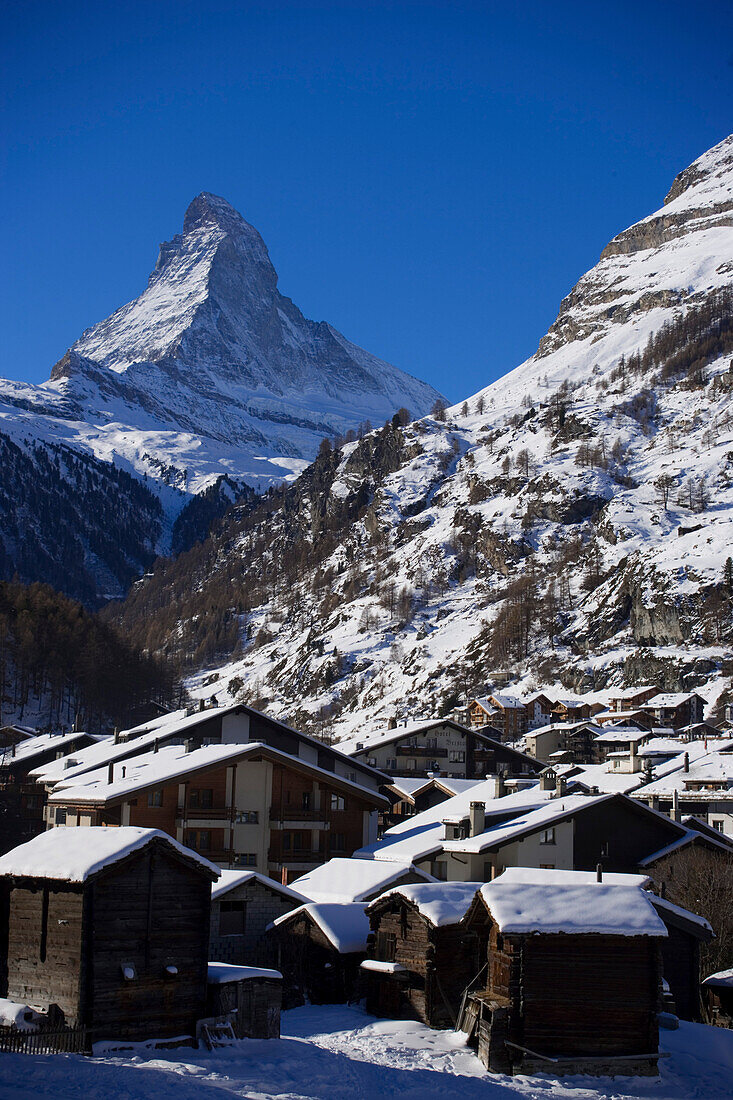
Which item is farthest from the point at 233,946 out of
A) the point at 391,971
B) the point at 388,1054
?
the point at 388,1054

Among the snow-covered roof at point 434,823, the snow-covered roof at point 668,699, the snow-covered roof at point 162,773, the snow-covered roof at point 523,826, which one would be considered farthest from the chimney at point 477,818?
the snow-covered roof at point 668,699

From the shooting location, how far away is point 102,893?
30.8 meters

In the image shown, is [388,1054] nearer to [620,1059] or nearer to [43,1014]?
[620,1059]

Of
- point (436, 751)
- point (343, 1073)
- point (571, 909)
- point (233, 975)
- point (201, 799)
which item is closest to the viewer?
point (343, 1073)

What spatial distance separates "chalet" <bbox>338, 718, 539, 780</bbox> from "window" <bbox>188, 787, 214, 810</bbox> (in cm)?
4290

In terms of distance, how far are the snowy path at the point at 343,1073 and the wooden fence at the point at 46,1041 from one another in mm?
908

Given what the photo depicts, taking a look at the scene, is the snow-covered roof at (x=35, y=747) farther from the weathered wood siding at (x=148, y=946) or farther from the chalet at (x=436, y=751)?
the weathered wood siding at (x=148, y=946)

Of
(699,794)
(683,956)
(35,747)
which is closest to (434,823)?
(683,956)

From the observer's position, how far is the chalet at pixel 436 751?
98.2 meters

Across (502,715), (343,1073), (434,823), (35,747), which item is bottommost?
(343,1073)

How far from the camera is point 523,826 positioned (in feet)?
166

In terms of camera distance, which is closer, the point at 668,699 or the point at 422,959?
the point at 422,959

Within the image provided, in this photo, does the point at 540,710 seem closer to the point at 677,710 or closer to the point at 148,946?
the point at 677,710

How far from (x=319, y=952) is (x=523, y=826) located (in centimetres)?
1381
